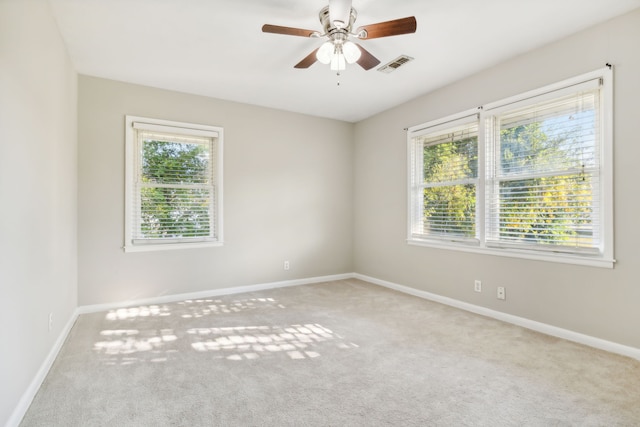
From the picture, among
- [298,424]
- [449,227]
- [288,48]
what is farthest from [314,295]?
[288,48]

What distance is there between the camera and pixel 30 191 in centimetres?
202

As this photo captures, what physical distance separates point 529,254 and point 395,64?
2265mm

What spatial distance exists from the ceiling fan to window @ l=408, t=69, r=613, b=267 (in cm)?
170

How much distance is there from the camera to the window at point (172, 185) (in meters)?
3.85

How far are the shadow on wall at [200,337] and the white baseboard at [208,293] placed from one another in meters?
0.12

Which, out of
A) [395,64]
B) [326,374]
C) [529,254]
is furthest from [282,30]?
[529,254]

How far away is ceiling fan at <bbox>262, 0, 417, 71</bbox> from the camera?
2111 mm

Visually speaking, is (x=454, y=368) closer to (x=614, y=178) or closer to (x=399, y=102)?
(x=614, y=178)

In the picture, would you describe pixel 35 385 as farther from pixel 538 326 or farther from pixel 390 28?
pixel 538 326

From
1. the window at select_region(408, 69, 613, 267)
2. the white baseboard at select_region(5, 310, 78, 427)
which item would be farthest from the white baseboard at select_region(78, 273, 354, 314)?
the window at select_region(408, 69, 613, 267)

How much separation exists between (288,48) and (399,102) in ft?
6.63

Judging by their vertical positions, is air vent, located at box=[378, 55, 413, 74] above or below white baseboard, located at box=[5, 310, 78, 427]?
above

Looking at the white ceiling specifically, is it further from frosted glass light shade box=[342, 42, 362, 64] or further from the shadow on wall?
the shadow on wall

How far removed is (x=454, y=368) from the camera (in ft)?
7.62
